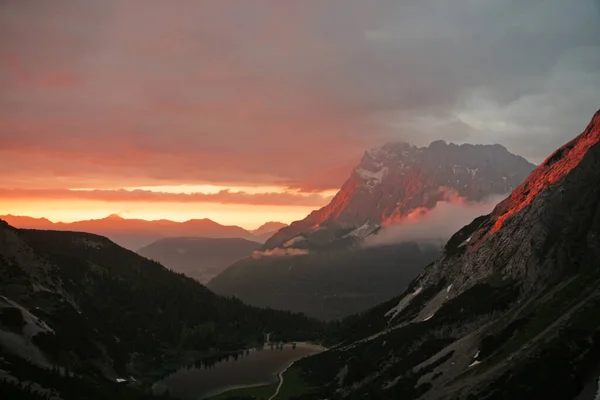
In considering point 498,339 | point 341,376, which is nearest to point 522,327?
point 498,339

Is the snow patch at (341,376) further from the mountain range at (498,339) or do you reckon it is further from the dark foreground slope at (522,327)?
the dark foreground slope at (522,327)

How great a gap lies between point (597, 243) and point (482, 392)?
6903cm

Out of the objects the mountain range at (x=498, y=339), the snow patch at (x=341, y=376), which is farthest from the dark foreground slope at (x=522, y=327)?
the snow patch at (x=341, y=376)

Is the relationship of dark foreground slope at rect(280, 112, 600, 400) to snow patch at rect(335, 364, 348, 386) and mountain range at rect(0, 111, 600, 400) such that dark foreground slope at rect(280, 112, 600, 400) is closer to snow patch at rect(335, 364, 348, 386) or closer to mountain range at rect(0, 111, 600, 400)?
mountain range at rect(0, 111, 600, 400)

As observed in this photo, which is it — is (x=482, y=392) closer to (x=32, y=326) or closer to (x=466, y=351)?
(x=466, y=351)

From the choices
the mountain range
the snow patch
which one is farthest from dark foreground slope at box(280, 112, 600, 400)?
the snow patch

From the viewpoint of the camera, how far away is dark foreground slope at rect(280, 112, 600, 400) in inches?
3674

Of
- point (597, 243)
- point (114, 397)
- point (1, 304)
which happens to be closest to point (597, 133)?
point (597, 243)

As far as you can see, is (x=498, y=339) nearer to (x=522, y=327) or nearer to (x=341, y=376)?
(x=522, y=327)

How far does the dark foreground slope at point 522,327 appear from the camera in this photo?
9331 cm

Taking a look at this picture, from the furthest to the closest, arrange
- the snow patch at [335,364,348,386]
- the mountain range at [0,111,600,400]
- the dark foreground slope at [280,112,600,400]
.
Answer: the snow patch at [335,364,348,386] < the mountain range at [0,111,600,400] < the dark foreground slope at [280,112,600,400]

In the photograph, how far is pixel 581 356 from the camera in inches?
3538

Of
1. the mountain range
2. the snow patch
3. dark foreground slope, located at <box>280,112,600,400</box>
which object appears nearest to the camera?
dark foreground slope, located at <box>280,112,600,400</box>

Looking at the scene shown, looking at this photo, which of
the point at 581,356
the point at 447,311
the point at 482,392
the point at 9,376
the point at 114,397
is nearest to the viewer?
the point at 581,356
